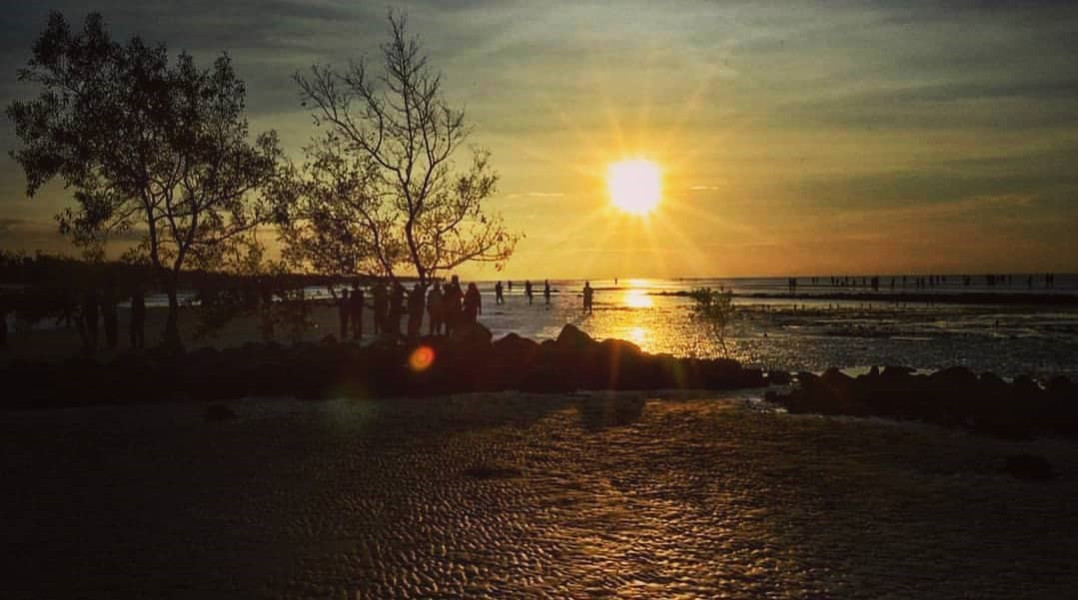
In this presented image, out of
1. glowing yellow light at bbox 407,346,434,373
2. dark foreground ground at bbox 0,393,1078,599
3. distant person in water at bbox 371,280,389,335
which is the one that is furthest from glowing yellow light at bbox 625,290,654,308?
dark foreground ground at bbox 0,393,1078,599

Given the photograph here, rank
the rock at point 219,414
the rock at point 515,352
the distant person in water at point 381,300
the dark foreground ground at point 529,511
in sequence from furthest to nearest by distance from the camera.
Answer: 1. the distant person in water at point 381,300
2. the rock at point 515,352
3. the rock at point 219,414
4. the dark foreground ground at point 529,511

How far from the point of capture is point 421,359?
22109mm

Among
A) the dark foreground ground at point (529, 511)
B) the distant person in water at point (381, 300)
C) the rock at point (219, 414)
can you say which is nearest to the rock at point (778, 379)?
the dark foreground ground at point (529, 511)

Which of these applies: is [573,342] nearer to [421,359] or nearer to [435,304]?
[421,359]

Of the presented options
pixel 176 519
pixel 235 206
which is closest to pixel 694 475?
pixel 176 519

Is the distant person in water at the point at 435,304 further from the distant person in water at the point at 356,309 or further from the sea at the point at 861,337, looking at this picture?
the sea at the point at 861,337

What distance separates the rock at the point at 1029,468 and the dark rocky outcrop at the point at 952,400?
2.76 metres

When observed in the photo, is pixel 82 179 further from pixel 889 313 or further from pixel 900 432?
pixel 889 313

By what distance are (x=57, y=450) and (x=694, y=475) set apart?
9.07 metres

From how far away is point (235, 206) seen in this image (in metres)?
25.3

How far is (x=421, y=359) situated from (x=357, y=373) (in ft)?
9.45

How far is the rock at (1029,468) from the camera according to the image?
10.3 metres

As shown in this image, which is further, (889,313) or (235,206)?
(889,313)

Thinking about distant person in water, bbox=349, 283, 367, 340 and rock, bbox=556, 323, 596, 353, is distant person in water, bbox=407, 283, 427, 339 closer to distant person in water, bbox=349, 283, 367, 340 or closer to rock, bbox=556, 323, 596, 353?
distant person in water, bbox=349, 283, 367, 340
